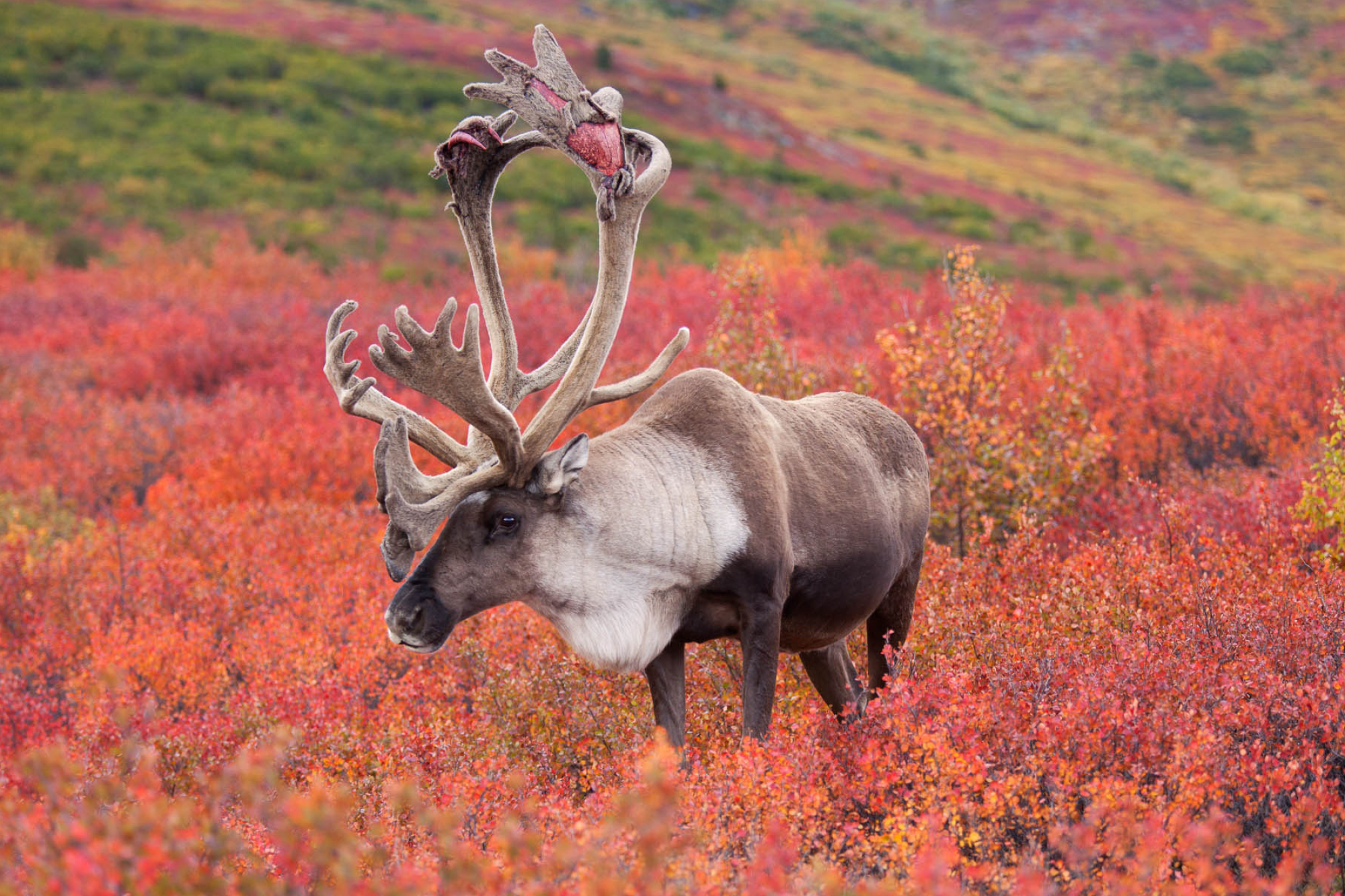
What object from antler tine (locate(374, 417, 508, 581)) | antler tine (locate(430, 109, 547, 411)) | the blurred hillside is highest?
antler tine (locate(430, 109, 547, 411))

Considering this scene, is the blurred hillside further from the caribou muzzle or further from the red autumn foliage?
the caribou muzzle

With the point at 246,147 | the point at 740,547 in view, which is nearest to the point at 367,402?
the point at 740,547

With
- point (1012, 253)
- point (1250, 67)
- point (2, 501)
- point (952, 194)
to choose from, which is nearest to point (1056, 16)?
point (1250, 67)

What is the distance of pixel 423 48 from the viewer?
1337 inches

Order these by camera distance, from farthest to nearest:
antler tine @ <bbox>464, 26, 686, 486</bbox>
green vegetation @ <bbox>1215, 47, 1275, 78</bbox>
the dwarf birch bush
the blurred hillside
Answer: green vegetation @ <bbox>1215, 47, 1275, 78</bbox> < the blurred hillside < the dwarf birch bush < antler tine @ <bbox>464, 26, 686, 486</bbox>

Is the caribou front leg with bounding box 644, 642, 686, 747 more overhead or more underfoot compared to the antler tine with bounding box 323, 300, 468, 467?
more underfoot

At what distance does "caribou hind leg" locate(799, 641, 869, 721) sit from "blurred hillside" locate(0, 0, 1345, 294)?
595 inches

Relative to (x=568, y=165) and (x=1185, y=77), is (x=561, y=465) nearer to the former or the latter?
(x=568, y=165)

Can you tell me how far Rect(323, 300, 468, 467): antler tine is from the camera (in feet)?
11.8

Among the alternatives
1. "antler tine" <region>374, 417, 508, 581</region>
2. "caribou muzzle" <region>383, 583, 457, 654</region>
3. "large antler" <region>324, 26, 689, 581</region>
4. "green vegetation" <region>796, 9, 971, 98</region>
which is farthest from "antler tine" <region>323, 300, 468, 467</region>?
"green vegetation" <region>796, 9, 971, 98</region>

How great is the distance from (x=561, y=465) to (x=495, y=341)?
0.66 m

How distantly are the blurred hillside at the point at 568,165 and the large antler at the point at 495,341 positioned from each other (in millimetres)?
15182

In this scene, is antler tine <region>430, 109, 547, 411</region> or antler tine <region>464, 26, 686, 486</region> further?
antler tine <region>430, 109, 547, 411</region>

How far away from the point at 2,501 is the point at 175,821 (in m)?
8.29
